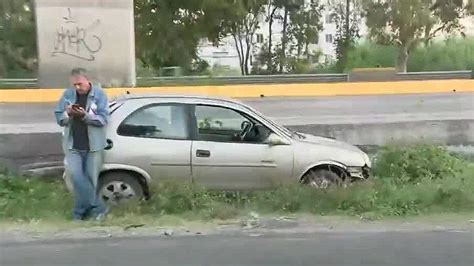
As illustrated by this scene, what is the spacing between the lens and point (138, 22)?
30219mm

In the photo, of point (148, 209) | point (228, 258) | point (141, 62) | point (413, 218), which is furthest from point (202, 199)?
point (141, 62)

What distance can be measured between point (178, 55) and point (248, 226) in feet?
81.3

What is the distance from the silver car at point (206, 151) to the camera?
7.98 m

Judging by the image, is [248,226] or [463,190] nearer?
[248,226]

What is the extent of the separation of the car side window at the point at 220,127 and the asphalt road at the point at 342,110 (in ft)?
10.7

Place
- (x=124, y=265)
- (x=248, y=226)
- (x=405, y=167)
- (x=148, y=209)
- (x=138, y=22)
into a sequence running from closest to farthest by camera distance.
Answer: (x=124, y=265) < (x=248, y=226) < (x=148, y=209) < (x=405, y=167) < (x=138, y=22)

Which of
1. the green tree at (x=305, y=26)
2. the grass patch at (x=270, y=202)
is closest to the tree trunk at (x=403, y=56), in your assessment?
the green tree at (x=305, y=26)

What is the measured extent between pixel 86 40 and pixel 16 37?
20356 mm

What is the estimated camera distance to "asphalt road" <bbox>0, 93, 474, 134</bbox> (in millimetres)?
11852

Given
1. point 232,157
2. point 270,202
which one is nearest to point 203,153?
point 232,157

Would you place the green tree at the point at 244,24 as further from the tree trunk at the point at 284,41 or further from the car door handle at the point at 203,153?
the car door handle at the point at 203,153

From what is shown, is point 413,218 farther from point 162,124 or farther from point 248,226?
point 162,124

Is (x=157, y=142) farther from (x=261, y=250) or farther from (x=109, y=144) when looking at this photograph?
(x=261, y=250)

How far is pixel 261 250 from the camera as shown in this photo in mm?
6148
